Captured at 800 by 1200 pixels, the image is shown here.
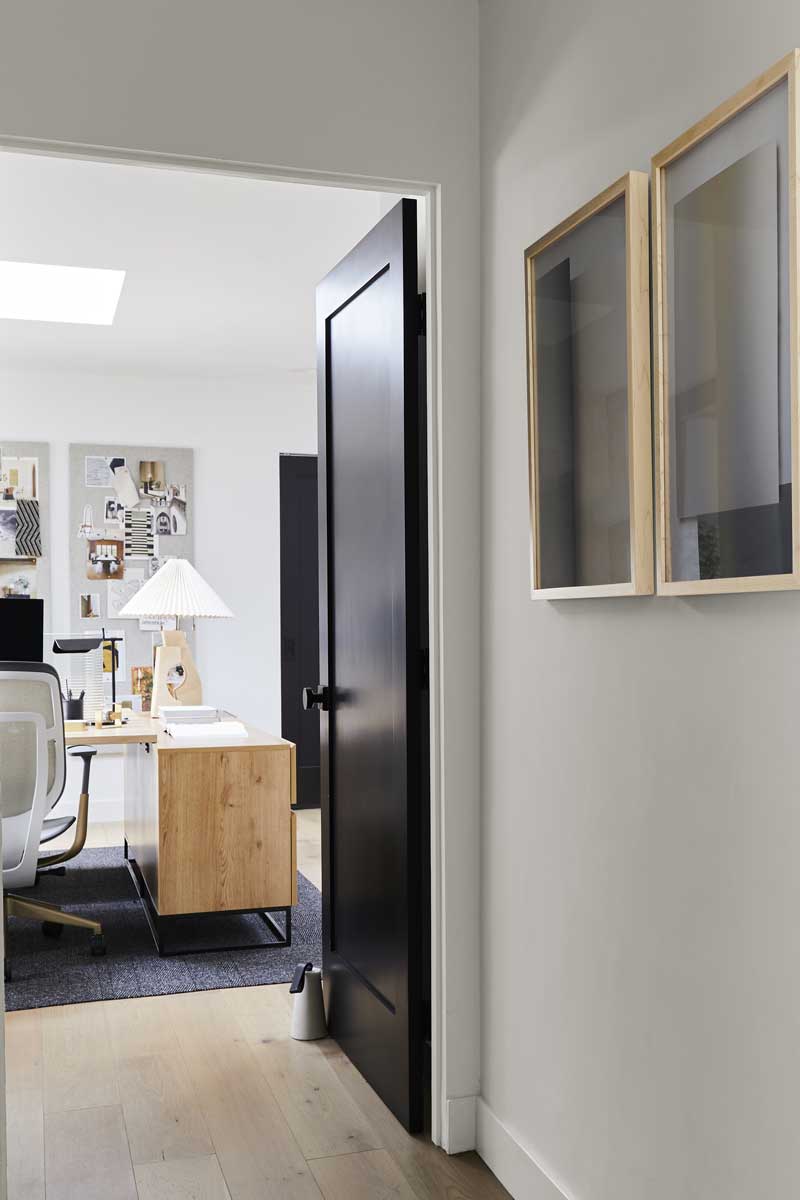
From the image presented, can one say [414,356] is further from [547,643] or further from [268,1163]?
[268,1163]

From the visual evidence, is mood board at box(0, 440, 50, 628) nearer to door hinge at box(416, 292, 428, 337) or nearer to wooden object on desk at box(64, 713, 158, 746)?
wooden object on desk at box(64, 713, 158, 746)

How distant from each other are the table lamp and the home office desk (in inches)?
32.6

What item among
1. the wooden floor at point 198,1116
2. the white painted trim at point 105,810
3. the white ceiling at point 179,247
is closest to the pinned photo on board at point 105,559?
the white ceiling at point 179,247

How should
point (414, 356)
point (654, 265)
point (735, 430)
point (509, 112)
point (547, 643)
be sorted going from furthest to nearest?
point (414, 356), point (509, 112), point (547, 643), point (654, 265), point (735, 430)

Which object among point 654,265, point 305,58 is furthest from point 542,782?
point 305,58

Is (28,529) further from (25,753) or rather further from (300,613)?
(25,753)

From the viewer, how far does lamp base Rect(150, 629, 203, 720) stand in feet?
15.5

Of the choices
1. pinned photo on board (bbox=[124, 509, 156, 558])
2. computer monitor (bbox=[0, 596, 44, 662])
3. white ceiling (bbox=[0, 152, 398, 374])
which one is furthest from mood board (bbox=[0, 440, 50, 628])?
computer monitor (bbox=[0, 596, 44, 662])

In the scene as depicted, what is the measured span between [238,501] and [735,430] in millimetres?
5288

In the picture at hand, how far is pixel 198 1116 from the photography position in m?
2.55

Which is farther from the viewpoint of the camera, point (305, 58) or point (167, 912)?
point (167, 912)

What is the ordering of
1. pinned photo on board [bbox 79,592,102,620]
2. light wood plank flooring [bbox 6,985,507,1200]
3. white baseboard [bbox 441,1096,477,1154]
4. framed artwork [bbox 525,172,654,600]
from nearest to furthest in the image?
framed artwork [bbox 525,172,654,600] → light wood plank flooring [bbox 6,985,507,1200] → white baseboard [bbox 441,1096,477,1154] → pinned photo on board [bbox 79,592,102,620]

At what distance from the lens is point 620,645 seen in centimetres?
179

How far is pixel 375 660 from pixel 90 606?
3.93 metres
